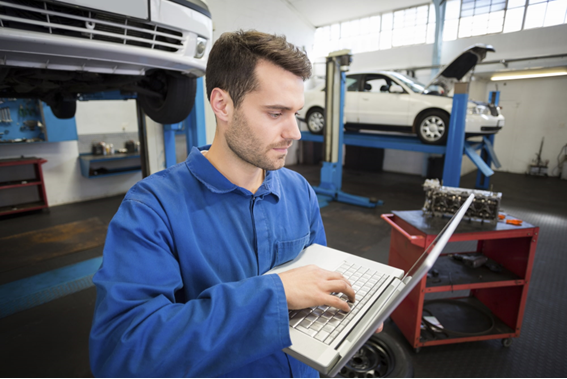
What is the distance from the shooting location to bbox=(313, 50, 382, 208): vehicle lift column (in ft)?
14.9

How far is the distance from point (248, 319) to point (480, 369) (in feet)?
5.89

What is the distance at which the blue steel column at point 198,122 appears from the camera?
8.75ft

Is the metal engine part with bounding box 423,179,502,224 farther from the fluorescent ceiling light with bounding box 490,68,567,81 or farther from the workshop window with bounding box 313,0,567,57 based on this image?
the fluorescent ceiling light with bounding box 490,68,567,81

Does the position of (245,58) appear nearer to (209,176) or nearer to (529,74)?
(209,176)

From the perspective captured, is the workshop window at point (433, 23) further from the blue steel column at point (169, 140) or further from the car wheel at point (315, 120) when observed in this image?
the blue steel column at point (169, 140)

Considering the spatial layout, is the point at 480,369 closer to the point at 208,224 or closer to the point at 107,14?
the point at 208,224

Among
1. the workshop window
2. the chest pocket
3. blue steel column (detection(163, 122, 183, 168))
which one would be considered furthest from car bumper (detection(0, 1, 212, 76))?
the workshop window

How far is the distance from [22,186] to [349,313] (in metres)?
5.07

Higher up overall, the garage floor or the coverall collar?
the coverall collar

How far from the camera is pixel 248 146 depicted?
2.60 ft

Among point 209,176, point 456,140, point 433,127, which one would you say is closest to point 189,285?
point 209,176

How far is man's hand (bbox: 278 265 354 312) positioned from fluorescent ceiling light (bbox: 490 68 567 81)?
7.85m

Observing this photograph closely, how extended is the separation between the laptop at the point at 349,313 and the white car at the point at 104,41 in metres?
1.41

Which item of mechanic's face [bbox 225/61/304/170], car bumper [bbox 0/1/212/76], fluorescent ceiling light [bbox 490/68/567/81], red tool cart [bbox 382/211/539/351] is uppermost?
fluorescent ceiling light [bbox 490/68/567/81]
